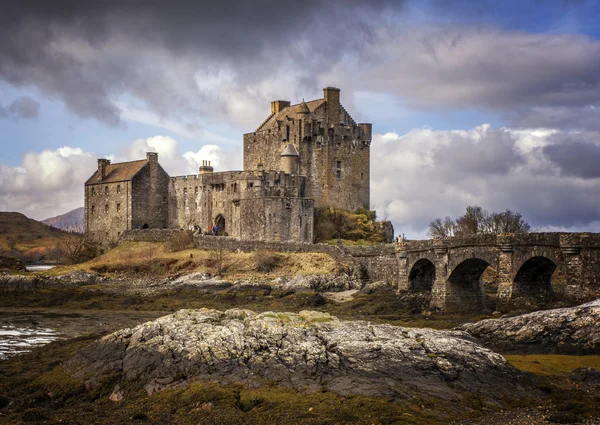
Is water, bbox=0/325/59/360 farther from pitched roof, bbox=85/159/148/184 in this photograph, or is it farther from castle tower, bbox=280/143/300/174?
pitched roof, bbox=85/159/148/184

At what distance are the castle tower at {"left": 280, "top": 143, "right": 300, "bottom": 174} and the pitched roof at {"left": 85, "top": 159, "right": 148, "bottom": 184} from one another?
15.2m

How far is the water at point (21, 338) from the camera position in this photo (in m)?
31.0

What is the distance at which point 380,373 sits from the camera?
22609 millimetres

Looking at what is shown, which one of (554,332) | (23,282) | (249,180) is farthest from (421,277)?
(23,282)

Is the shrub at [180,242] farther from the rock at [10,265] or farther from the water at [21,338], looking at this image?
the water at [21,338]

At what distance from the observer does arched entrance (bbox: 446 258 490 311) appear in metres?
40.1

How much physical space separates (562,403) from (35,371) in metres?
16.4

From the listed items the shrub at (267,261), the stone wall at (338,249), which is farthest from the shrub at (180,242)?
the shrub at (267,261)

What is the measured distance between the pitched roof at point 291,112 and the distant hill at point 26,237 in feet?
116

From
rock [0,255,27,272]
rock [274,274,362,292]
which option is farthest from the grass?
rock [0,255,27,272]

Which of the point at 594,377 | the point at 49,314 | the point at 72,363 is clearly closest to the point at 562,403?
the point at 594,377

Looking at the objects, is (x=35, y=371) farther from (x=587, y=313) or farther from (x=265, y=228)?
(x=265, y=228)

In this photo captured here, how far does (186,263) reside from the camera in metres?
62.2

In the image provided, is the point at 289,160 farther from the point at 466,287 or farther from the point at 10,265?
the point at 466,287
